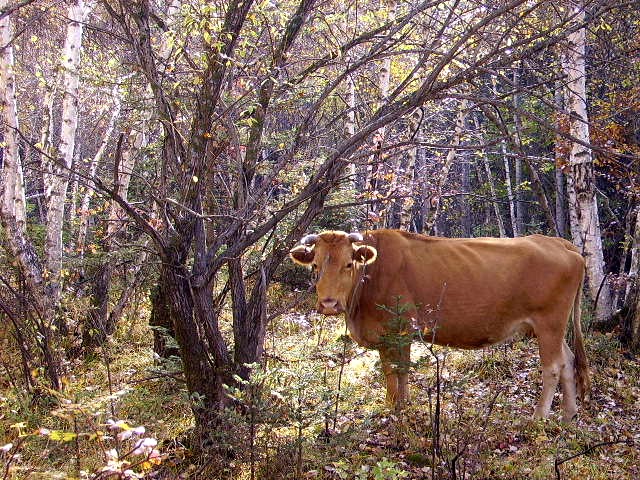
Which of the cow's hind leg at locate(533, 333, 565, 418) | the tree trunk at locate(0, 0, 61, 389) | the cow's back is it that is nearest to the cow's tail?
the cow's hind leg at locate(533, 333, 565, 418)

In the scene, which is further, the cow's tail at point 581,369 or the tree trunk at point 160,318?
the tree trunk at point 160,318

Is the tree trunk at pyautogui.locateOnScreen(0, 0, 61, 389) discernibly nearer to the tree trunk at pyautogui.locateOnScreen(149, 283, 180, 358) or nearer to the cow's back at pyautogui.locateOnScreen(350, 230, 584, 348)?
the tree trunk at pyautogui.locateOnScreen(149, 283, 180, 358)

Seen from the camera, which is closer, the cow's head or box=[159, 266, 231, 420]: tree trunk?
box=[159, 266, 231, 420]: tree trunk

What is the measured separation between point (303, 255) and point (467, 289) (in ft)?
6.68

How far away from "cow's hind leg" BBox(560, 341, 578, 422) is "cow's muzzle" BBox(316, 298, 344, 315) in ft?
9.13

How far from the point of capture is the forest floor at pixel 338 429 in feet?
16.0

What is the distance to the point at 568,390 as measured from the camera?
714 cm

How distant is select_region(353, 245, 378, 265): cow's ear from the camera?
271 inches

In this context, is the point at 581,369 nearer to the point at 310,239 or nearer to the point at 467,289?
the point at 467,289

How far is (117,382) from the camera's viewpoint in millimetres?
A: 8055

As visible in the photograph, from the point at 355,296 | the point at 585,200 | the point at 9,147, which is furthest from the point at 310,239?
the point at 585,200

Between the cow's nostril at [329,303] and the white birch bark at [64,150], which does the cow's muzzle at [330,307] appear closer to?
the cow's nostril at [329,303]

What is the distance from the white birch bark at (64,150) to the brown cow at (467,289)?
398cm

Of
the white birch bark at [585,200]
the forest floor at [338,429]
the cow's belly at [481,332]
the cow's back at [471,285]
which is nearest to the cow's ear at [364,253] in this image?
the cow's back at [471,285]
